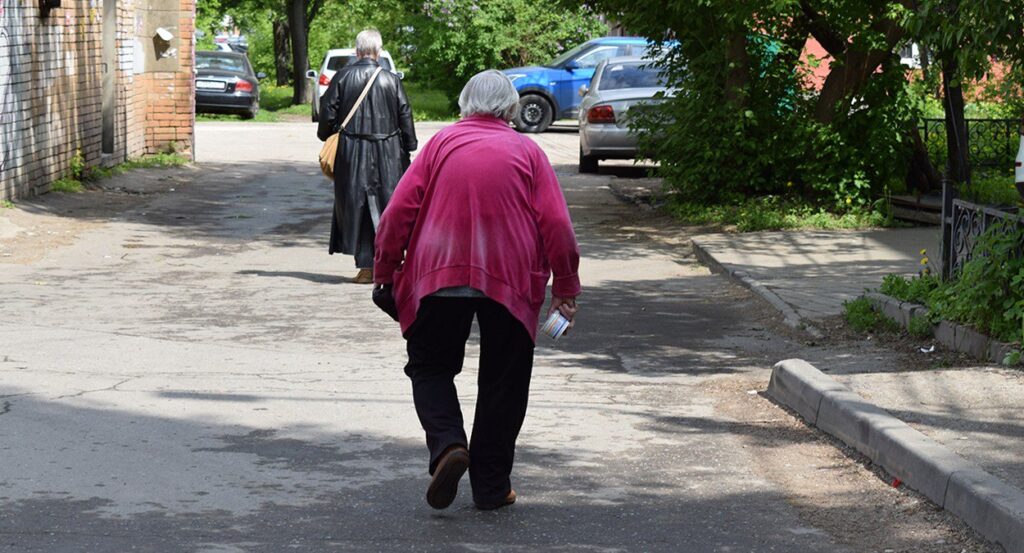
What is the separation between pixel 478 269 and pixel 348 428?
1762 millimetres

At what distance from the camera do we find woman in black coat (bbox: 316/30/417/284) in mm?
11156

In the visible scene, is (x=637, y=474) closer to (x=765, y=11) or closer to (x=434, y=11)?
(x=765, y=11)

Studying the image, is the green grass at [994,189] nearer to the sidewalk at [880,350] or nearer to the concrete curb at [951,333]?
the sidewalk at [880,350]

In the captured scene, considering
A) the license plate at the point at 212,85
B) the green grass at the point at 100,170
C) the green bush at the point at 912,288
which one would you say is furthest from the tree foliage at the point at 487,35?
the green bush at the point at 912,288

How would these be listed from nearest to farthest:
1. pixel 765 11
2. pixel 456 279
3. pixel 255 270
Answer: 1. pixel 456 279
2. pixel 255 270
3. pixel 765 11

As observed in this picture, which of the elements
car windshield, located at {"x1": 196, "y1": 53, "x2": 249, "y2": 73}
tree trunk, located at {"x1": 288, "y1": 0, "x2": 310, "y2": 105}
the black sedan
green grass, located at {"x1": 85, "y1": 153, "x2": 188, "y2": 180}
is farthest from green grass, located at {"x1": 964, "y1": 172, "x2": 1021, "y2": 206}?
tree trunk, located at {"x1": 288, "y1": 0, "x2": 310, "y2": 105}

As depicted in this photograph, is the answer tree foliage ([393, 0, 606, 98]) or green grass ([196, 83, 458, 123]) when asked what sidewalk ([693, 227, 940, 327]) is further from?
tree foliage ([393, 0, 606, 98])

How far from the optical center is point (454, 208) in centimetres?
522

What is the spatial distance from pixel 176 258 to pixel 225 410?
20.4ft

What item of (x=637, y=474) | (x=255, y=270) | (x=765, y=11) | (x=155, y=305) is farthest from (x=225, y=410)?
(x=765, y=11)

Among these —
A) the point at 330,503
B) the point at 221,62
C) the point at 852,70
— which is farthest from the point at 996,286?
the point at 221,62

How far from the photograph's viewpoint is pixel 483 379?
543 centimetres

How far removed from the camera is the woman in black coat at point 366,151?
1116 centimetres

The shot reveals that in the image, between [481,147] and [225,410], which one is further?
[225,410]
